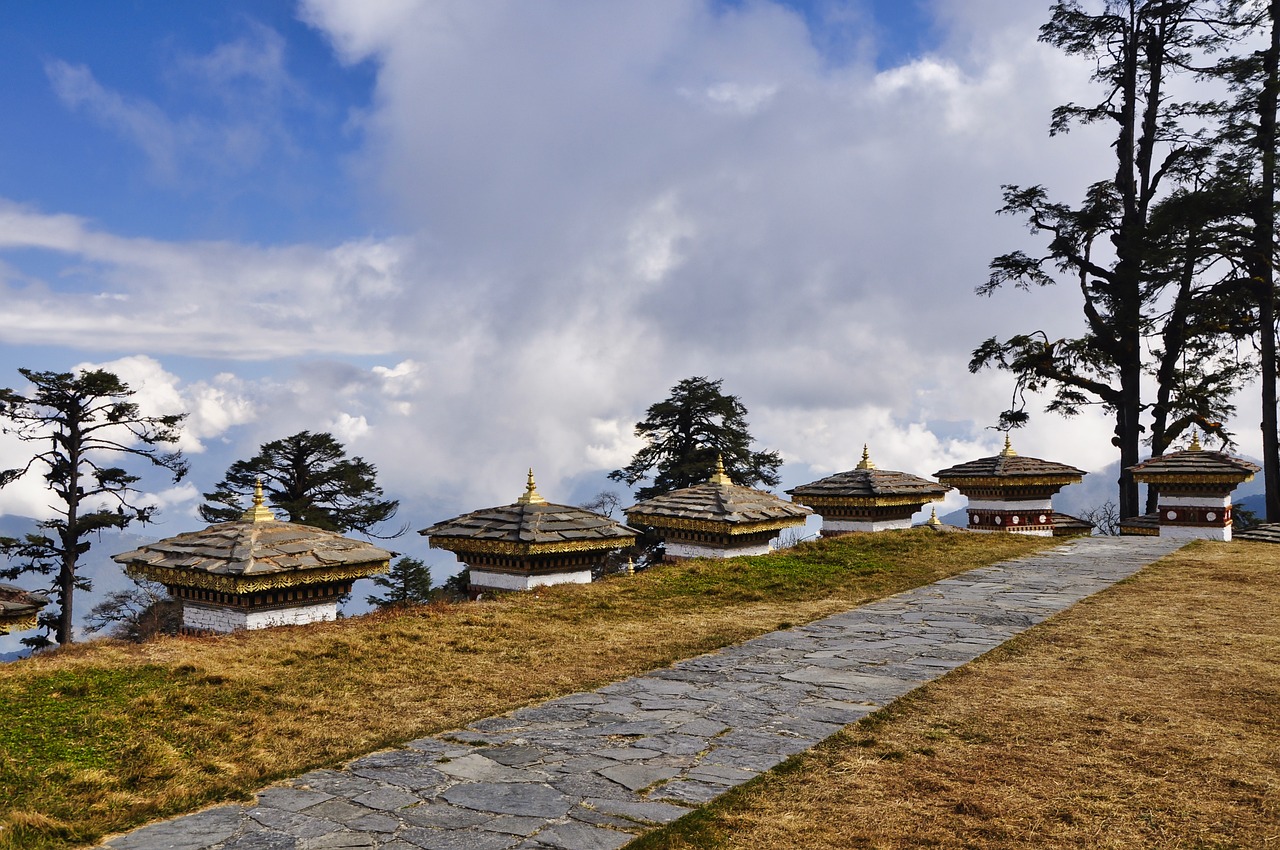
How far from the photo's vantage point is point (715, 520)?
545 inches

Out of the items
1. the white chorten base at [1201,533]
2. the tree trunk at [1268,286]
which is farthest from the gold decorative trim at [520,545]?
the tree trunk at [1268,286]

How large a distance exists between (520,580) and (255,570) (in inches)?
145

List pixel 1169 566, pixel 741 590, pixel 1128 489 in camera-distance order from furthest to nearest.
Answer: pixel 1128 489 < pixel 1169 566 < pixel 741 590

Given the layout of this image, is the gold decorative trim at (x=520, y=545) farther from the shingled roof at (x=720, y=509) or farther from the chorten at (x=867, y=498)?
the chorten at (x=867, y=498)

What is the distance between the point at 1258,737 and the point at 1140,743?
80 centimetres

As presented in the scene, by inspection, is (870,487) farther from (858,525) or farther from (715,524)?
(715,524)

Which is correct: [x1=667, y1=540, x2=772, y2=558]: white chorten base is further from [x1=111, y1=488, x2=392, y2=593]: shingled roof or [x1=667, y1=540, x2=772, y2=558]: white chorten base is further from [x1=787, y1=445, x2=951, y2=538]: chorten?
[x1=111, y1=488, x2=392, y2=593]: shingled roof

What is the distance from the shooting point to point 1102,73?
24609 millimetres

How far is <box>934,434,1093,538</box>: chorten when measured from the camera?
60.3 ft

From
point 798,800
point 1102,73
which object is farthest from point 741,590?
point 1102,73

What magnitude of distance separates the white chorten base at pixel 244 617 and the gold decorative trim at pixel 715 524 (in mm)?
6115

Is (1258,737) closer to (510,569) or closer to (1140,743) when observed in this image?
(1140,743)

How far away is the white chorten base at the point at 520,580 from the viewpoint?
1153 centimetres

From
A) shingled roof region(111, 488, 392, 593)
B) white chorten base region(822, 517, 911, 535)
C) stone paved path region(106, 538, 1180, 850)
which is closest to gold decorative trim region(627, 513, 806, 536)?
white chorten base region(822, 517, 911, 535)
